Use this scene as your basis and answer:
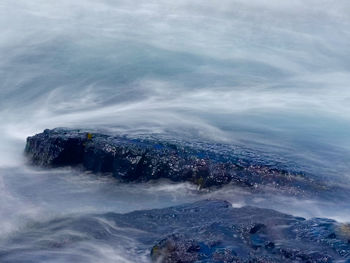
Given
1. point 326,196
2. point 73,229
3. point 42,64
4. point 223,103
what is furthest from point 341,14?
point 73,229

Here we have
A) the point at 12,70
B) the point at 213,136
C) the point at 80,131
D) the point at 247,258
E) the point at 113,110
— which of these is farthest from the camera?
the point at 12,70

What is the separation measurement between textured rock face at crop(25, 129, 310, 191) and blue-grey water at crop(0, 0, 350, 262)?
13.7 inches

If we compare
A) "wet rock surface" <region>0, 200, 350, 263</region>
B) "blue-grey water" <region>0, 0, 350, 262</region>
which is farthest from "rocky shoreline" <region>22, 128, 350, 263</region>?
"blue-grey water" <region>0, 0, 350, 262</region>

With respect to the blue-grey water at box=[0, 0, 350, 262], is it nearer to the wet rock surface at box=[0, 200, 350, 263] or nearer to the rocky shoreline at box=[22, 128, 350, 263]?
the wet rock surface at box=[0, 200, 350, 263]

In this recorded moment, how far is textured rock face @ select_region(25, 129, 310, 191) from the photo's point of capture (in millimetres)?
12352

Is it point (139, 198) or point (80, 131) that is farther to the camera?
point (80, 131)

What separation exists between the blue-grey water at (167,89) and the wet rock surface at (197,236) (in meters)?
0.22

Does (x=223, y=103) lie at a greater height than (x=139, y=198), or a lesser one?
greater

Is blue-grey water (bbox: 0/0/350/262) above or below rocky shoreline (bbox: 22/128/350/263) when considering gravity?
above

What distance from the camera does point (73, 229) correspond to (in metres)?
10.5

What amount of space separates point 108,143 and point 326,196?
207 inches

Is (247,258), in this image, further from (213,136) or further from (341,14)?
(341,14)

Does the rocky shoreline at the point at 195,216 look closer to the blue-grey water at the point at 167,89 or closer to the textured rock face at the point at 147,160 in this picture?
the textured rock face at the point at 147,160

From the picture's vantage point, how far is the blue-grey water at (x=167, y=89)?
1191cm
